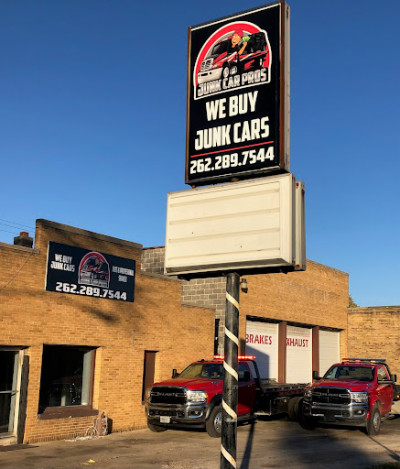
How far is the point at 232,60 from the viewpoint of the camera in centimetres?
942

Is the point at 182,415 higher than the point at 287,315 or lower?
lower

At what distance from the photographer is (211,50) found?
9.71 meters

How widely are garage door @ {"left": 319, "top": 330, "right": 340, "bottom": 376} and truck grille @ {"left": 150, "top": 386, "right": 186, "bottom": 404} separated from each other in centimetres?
1706

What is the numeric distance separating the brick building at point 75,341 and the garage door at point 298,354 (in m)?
9.45

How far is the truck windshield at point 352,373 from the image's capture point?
62.1 feet

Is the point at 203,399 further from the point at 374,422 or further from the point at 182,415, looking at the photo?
the point at 374,422

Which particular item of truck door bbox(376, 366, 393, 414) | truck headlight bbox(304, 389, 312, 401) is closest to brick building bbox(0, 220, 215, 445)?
truck headlight bbox(304, 389, 312, 401)

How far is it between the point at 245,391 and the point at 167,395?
2748mm

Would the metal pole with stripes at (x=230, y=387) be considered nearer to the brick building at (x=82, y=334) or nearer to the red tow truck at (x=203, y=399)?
the red tow truck at (x=203, y=399)

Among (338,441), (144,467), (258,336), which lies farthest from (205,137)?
(258,336)

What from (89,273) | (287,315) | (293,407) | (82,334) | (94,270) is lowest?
(293,407)

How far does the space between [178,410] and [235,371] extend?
8592 millimetres

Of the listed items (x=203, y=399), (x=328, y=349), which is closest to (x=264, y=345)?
(x=328, y=349)

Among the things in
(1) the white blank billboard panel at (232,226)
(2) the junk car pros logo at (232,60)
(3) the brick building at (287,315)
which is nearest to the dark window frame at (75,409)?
(3) the brick building at (287,315)
